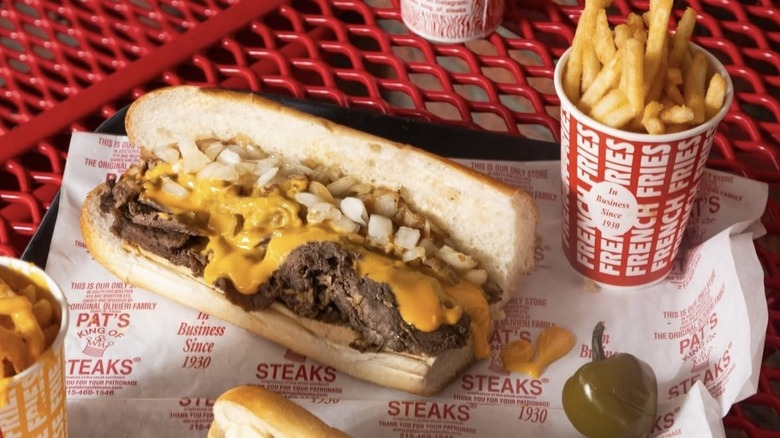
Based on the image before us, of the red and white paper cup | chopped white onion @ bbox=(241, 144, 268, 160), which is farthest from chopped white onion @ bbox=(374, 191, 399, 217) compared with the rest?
the red and white paper cup

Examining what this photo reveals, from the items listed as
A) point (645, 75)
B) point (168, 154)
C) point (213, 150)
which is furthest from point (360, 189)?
point (645, 75)

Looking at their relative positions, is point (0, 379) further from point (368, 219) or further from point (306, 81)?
point (306, 81)

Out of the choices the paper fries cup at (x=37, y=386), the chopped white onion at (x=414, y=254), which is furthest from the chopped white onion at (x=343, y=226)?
the paper fries cup at (x=37, y=386)

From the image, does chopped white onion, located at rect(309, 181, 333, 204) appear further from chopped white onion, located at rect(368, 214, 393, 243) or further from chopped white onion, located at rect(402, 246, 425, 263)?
chopped white onion, located at rect(402, 246, 425, 263)

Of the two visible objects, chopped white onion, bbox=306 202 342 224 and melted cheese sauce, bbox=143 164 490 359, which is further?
chopped white onion, bbox=306 202 342 224

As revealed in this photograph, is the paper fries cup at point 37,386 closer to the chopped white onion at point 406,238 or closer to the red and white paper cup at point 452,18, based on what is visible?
the chopped white onion at point 406,238

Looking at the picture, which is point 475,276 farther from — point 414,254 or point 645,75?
point 645,75
